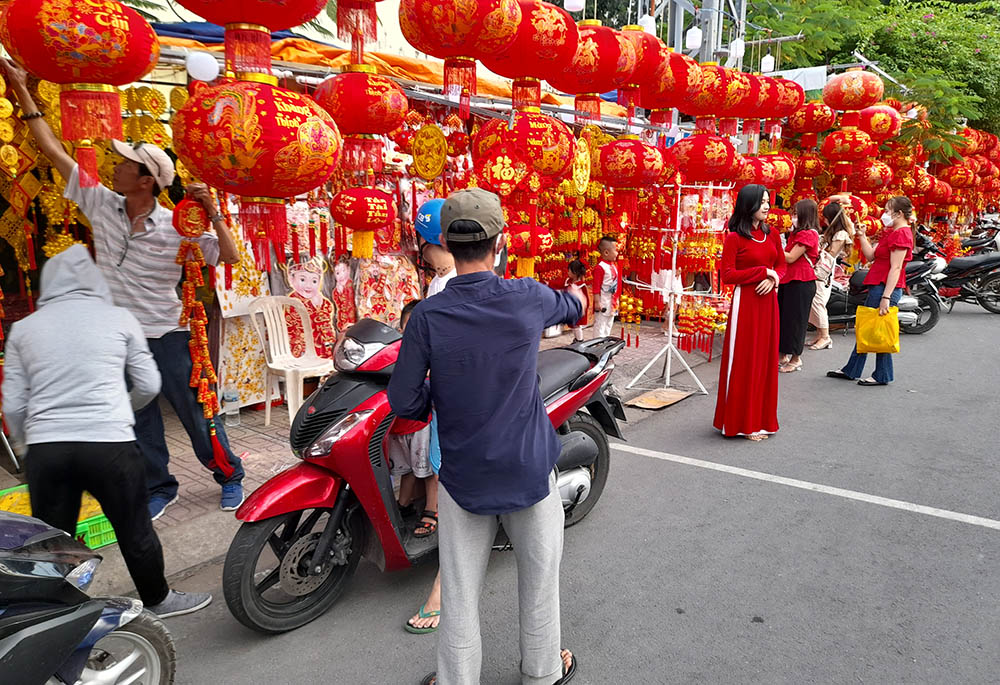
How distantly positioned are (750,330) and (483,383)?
354 centimetres

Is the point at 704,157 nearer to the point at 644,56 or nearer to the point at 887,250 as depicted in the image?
the point at 644,56

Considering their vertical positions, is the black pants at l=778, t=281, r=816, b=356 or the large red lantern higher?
the large red lantern

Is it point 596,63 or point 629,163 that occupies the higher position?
point 596,63

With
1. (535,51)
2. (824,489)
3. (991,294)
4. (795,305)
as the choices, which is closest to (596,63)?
(535,51)

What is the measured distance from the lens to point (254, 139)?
7.93 feet

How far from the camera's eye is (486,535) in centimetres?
225

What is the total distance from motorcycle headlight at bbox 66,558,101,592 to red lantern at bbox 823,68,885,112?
8.84 m

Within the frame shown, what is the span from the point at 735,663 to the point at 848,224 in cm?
621

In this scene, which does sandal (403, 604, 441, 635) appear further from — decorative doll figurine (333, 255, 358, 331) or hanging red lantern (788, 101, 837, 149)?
hanging red lantern (788, 101, 837, 149)

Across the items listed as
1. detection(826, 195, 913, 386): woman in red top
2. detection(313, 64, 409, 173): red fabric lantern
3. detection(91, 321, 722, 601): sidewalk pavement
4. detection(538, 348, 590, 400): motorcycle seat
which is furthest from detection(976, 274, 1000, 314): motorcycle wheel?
detection(313, 64, 409, 173): red fabric lantern

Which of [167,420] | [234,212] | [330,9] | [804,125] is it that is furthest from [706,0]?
[167,420]

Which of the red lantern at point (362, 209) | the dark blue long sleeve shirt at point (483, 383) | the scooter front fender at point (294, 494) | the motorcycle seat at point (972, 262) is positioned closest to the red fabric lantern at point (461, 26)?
the red lantern at point (362, 209)

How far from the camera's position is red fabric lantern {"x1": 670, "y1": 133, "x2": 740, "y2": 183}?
561 centimetres

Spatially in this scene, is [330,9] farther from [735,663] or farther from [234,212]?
[735,663]
